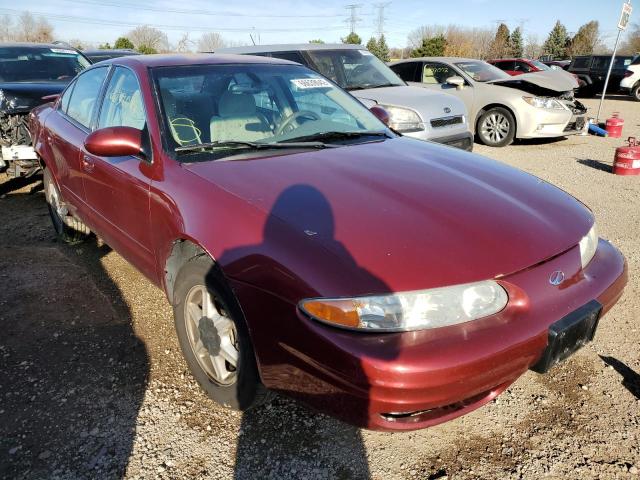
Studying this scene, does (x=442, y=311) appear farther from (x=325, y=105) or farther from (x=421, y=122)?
(x=421, y=122)

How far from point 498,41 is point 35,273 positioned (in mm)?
58093

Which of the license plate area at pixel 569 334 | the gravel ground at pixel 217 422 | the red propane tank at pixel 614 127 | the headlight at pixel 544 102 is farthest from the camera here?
the red propane tank at pixel 614 127

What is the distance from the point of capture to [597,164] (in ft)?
24.0

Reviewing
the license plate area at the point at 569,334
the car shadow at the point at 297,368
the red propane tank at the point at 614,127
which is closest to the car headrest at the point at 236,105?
the car shadow at the point at 297,368

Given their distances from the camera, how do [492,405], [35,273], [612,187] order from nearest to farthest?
[492,405]
[35,273]
[612,187]

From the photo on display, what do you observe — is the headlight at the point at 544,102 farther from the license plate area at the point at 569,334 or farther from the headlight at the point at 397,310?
the headlight at the point at 397,310

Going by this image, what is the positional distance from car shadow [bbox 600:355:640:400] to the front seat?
7.29ft

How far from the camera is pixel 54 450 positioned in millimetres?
2086

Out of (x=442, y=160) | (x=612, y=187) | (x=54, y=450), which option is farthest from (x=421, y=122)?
(x=54, y=450)

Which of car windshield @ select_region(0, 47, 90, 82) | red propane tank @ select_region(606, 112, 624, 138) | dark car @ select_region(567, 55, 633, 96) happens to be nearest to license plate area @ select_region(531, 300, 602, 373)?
car windshield @ select_region(0, 47, 90, 82)

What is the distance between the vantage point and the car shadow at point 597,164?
698 centimetres

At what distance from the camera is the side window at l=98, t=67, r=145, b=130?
2.74m

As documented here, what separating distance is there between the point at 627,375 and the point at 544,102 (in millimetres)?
7044

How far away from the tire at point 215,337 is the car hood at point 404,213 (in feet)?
1.05
